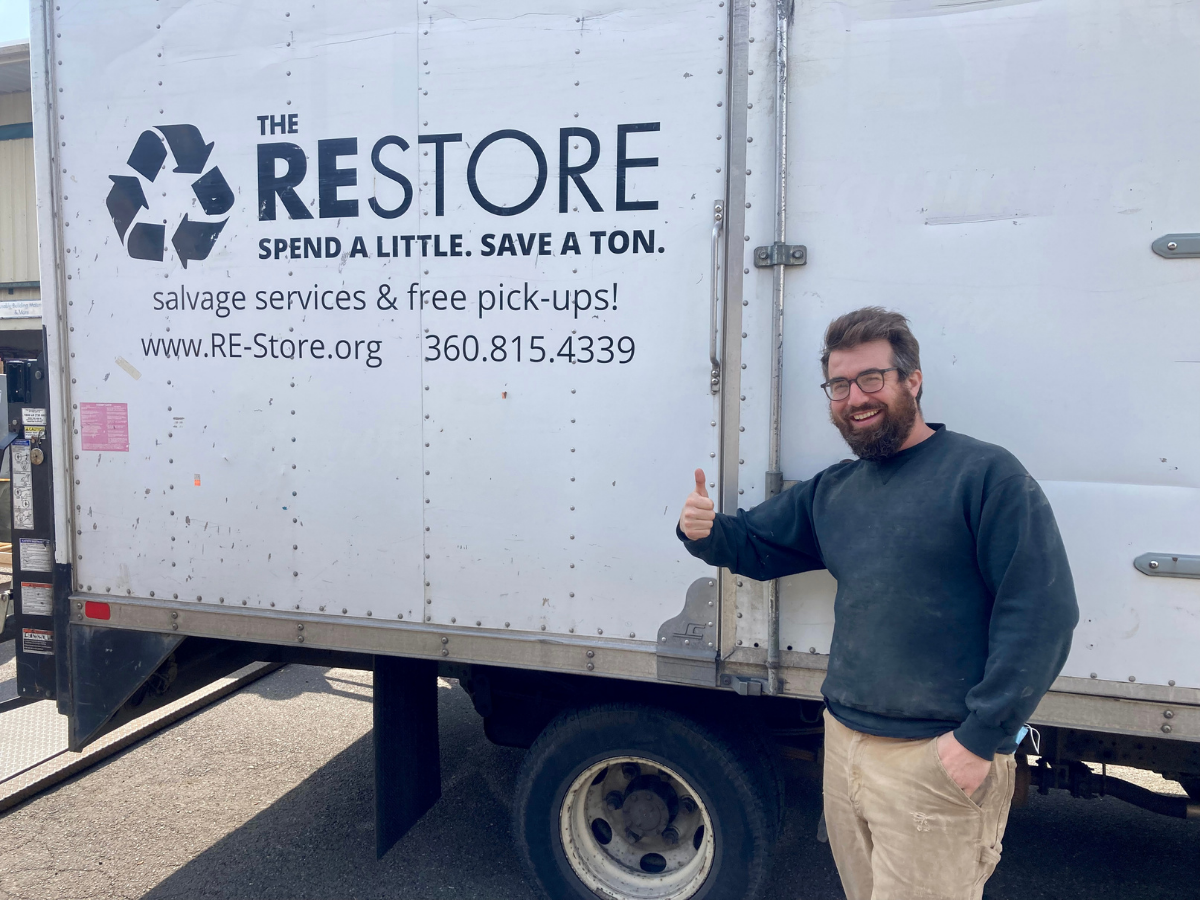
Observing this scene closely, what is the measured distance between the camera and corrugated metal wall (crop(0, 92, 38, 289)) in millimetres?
11477

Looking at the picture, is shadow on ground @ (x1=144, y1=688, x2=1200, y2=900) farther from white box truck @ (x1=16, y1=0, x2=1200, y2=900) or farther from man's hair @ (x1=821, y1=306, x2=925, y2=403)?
man's hair @ (x1=821, y1=306, x2=925, y2=403)

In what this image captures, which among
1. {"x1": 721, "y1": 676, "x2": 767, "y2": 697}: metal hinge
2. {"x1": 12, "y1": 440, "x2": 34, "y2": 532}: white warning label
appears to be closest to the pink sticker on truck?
{"x1": 12, "y1": 440, "x2": 34, "y2": 532}: white warning label

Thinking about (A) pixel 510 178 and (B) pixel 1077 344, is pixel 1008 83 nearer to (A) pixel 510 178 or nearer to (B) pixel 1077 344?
(B) pixel 1077 344

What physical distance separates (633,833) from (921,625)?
1.49 meters

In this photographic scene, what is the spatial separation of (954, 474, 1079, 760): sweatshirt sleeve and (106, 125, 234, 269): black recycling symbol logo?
2.58 meters

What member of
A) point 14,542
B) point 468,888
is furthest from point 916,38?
point 14,542

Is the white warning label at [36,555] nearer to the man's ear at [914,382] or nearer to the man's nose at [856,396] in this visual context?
the man's nose at [856,396]

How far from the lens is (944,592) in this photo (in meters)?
1.79

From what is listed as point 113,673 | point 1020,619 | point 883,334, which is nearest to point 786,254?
point 883,334

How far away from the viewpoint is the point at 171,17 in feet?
8.80

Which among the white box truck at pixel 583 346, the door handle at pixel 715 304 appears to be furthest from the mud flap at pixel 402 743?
the door handle at pixel 715 304

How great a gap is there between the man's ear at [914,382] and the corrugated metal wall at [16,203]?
44.6 feet

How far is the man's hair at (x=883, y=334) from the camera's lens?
75.2 inches

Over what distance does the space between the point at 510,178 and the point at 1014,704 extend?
6.46 feet
